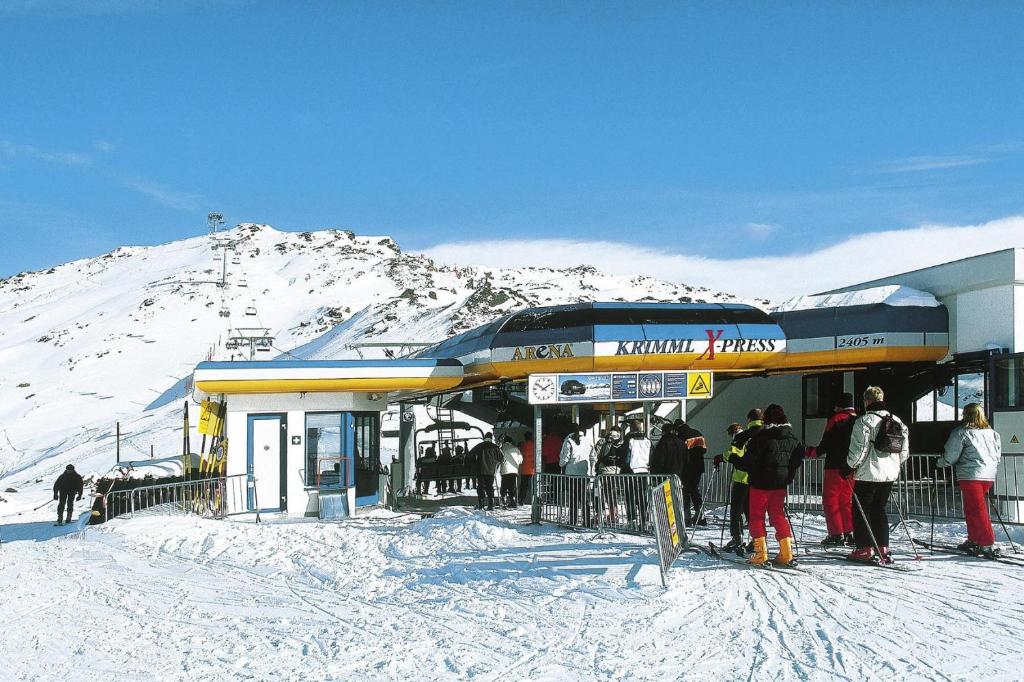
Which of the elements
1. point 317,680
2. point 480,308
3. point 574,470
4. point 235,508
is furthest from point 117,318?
point 317,680

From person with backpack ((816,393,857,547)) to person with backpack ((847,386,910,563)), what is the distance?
10.6 inches

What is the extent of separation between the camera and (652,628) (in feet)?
26.3

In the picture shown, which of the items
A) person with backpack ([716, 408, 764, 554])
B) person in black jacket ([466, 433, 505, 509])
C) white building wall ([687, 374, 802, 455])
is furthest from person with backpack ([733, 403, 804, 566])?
white building wall ([687, 374, 802, 455])

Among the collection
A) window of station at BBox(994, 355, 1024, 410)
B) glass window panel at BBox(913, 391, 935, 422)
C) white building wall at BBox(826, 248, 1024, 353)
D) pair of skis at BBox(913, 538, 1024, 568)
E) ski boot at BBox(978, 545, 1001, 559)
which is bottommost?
pair of skis at BBox(913, 538, 1024, 568)

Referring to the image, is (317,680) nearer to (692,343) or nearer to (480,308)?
(692,343)

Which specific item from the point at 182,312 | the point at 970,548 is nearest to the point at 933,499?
the point at 970,548

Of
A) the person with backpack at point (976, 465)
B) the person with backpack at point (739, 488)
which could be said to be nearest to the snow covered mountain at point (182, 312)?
the person with backpack at point (739, 488)

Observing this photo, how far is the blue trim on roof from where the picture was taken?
1711 centimetres

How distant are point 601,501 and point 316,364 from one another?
722cm

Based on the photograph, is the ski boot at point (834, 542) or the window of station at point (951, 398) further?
the window of station at point (951, 398)

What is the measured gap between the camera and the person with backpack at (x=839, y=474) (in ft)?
33.2

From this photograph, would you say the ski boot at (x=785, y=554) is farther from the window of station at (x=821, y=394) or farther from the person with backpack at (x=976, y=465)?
the window of station at (x=821, y=394)

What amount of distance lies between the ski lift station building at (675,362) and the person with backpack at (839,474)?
153 inches

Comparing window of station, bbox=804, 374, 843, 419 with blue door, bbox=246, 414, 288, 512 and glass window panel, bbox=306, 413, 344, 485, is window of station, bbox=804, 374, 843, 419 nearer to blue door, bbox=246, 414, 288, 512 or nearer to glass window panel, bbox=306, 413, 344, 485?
glass window panel, bbox=306, 413, 344, 485
